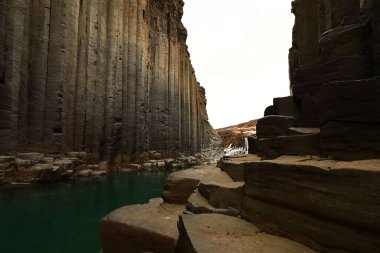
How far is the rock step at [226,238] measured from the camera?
2713mm

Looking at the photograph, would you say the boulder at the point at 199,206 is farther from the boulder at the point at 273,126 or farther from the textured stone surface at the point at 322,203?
the boulder at the point at 273,126

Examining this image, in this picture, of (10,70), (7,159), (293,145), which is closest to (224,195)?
(293,145)

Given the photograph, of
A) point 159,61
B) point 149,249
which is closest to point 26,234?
point 149,249

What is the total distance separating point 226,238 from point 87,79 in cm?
1625

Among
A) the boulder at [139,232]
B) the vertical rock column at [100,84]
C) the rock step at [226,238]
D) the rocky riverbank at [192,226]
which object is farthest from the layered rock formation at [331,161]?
the vertical rock column at [100,84]

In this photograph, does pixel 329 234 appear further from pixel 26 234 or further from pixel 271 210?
pixel 26 234

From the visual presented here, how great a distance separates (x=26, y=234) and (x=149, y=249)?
3.76m

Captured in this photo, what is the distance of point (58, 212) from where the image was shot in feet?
27.1

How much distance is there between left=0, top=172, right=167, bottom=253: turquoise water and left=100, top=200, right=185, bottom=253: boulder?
1194mm

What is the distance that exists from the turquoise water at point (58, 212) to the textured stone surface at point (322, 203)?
3.95 m

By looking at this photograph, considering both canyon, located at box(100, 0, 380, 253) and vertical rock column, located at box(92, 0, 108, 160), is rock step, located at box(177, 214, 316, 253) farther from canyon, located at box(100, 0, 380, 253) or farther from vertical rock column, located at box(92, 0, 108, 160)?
vertical rock column, located at box(92, 0, 108, 160)

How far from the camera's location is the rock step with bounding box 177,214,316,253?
8.90 feet

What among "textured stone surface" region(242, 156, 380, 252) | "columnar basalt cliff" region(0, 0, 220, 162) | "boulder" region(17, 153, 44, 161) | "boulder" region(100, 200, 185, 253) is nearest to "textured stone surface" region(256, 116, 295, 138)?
"boulder" region(100, 200, 185, 253)

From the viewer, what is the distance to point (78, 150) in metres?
16.1
